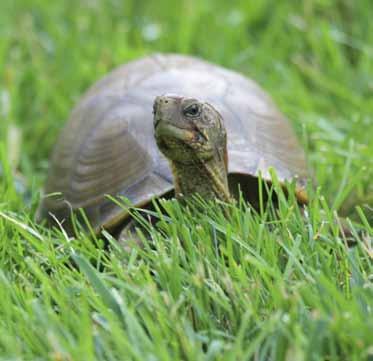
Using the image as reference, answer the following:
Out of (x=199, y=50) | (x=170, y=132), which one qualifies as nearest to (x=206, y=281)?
(x=170, y=132)

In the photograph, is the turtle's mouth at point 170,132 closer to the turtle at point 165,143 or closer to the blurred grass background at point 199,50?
the turtle at point 165,143

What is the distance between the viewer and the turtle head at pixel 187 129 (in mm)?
2455

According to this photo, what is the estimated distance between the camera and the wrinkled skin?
2.46m

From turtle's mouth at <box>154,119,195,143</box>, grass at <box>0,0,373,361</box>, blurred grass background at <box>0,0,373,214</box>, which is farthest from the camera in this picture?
blurred grass background at <box>0,0,373,214</box>

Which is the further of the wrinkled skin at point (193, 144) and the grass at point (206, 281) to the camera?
the wrinkled skin at point (193, 144)

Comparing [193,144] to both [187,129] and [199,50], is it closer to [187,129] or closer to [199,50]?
[187,129]

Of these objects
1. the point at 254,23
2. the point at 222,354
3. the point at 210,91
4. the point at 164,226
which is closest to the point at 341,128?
the point at 210,91

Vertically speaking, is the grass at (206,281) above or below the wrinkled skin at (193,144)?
below

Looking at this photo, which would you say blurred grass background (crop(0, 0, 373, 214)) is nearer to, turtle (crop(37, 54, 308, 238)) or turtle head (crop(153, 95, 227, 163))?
turtle (crop(37, 54, 308, 238))

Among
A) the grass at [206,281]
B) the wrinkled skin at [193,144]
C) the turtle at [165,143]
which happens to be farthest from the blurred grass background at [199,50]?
the wrinkled skin at [193,144]

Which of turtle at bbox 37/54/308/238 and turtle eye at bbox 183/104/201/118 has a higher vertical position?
turtle eye at bbox 183/104/201/118

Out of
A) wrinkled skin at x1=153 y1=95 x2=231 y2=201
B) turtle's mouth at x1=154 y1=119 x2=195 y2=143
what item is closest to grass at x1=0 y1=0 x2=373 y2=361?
wrinkled skin at x1=153 y1=95 x2=231 y2=201

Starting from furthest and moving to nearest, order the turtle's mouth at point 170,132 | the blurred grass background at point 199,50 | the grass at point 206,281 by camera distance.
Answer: the blurred grass background at point 199,50, the turtle's mouth at point 170,132, the grass at point 206,281

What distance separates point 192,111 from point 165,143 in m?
0.12
